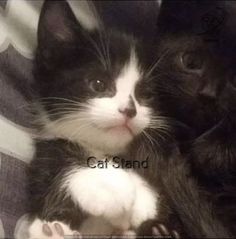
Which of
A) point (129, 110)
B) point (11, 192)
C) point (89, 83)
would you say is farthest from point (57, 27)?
point (11, 192)

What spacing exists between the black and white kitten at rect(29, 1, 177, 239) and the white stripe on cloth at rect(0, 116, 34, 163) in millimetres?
41

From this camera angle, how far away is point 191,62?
125 cm

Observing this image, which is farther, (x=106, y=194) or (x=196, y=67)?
(x=196, y=67)

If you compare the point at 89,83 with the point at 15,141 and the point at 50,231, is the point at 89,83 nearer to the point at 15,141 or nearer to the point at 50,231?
the point at 15,141

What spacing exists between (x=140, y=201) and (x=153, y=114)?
0.79 feet

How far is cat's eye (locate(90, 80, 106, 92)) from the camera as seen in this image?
114 cm

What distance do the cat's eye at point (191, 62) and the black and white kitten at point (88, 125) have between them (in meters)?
0.09

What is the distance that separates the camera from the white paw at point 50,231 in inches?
38.3

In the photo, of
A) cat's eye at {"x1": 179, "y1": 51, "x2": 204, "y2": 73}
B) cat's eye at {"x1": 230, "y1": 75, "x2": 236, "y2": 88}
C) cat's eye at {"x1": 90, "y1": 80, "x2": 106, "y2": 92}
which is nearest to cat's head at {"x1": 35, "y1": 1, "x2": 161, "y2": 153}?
cat's eye at {"x1": 90, "y1": 80, "x2": 106, "y2": 92}

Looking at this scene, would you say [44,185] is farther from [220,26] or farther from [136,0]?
[136,0]

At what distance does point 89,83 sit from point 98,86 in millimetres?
24

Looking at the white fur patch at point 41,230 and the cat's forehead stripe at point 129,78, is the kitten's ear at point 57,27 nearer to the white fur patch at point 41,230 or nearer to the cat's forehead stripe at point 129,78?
the cat's forehead stripe at point 129,78

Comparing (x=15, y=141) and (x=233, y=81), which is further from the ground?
(x=233, y=81)

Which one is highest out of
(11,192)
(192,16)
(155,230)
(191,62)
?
(192,16)
